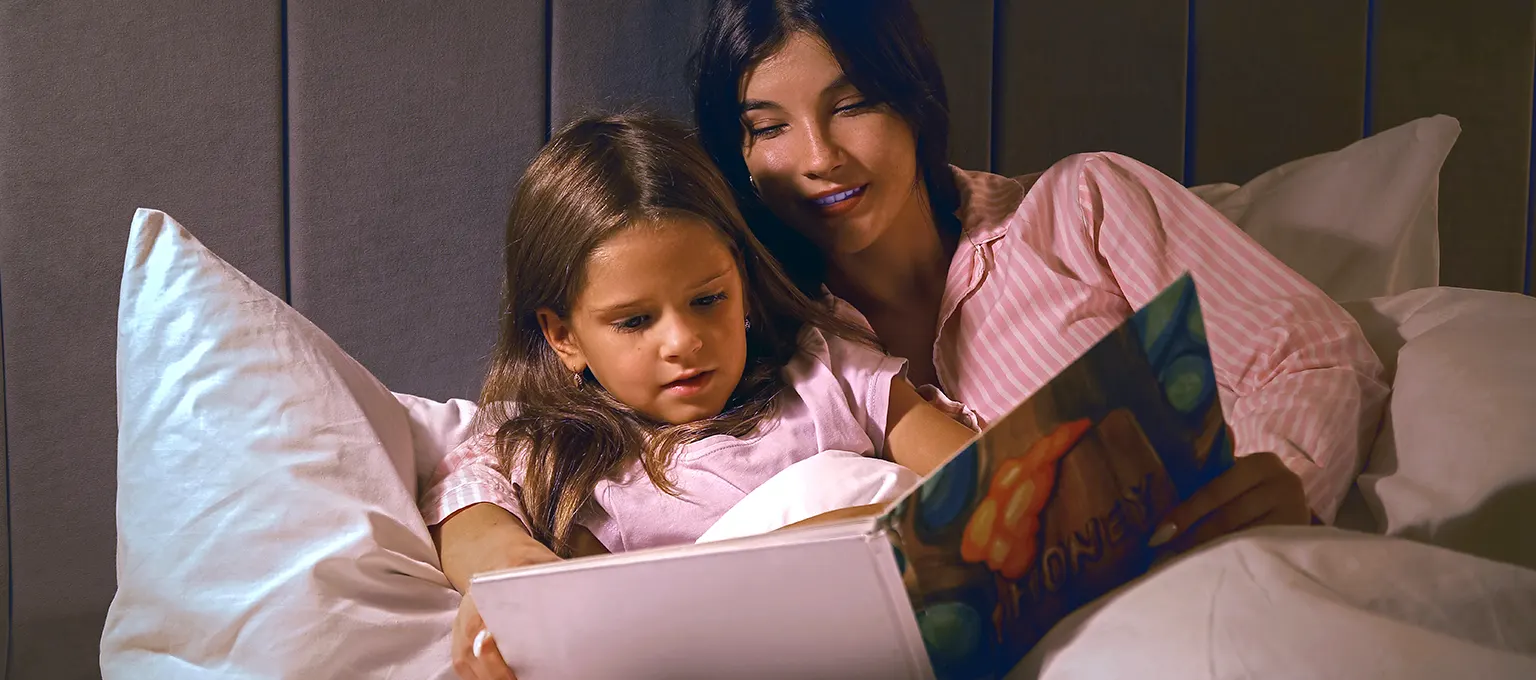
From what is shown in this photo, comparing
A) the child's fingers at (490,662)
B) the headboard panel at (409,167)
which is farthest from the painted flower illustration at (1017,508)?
the headboard panel at (409,167)

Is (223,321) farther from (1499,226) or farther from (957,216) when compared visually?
(1499,226)

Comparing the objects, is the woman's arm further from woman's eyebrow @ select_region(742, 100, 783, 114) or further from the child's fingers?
the child's fingers

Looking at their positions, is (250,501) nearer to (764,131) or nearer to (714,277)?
(714,277)

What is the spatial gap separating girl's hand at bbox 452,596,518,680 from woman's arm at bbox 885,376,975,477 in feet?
1.30

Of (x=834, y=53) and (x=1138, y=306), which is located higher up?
(x=834, y=53)

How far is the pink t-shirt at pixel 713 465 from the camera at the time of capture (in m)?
0.92

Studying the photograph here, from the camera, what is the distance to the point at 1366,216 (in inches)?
49.3

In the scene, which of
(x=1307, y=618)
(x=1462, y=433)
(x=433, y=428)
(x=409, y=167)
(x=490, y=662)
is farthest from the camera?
(x=409, y=167)

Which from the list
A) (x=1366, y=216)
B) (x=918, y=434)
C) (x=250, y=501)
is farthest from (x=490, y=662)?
(x=1366, y=216)

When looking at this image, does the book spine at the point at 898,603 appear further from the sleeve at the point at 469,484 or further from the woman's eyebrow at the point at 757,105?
the woman's eyebrow at the point at 757,105

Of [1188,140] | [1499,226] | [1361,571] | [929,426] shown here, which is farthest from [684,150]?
[1499,226]

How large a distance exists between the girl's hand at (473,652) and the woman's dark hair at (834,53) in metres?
0.53

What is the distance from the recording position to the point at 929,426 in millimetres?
989

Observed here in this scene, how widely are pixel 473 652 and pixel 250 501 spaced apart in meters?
0.21
